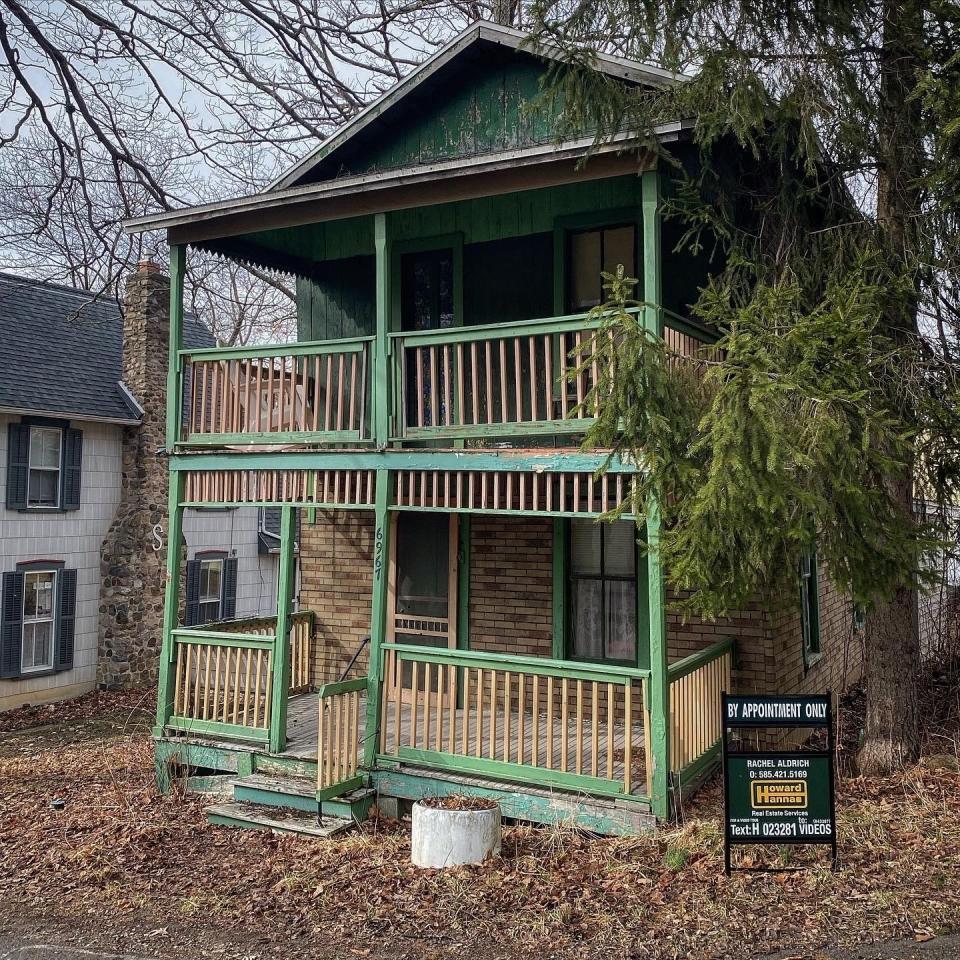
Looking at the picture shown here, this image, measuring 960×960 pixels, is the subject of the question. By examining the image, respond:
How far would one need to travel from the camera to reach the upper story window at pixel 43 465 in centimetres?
1619

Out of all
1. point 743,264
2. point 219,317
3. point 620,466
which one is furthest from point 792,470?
point 219,317

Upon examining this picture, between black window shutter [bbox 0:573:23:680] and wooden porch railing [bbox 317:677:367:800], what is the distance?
10.4 meters

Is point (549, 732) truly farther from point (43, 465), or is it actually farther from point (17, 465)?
point (43, 465)

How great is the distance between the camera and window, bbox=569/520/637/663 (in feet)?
32.1

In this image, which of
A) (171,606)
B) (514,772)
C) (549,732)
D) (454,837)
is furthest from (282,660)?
(549,732)

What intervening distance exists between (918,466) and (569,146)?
4221 millimetres

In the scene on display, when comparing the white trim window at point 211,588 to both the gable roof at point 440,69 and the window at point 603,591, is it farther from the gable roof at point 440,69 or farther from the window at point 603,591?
the window at point 603,591

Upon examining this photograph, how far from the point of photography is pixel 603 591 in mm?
9922

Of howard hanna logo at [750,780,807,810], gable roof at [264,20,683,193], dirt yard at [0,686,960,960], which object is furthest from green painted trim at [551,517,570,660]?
gable roof at [264,20,683,193]

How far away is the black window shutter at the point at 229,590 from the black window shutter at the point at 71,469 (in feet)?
13.0

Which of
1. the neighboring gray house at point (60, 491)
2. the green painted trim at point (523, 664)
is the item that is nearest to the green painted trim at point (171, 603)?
the green painted trim at point (523, 664)

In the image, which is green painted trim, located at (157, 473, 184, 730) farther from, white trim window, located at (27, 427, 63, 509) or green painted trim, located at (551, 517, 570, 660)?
white trim window, located at (27, 427, 63, 509)

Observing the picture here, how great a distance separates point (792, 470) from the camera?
19.9 feet

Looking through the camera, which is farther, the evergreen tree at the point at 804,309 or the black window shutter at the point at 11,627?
the black window shutter at the point at 11,627
